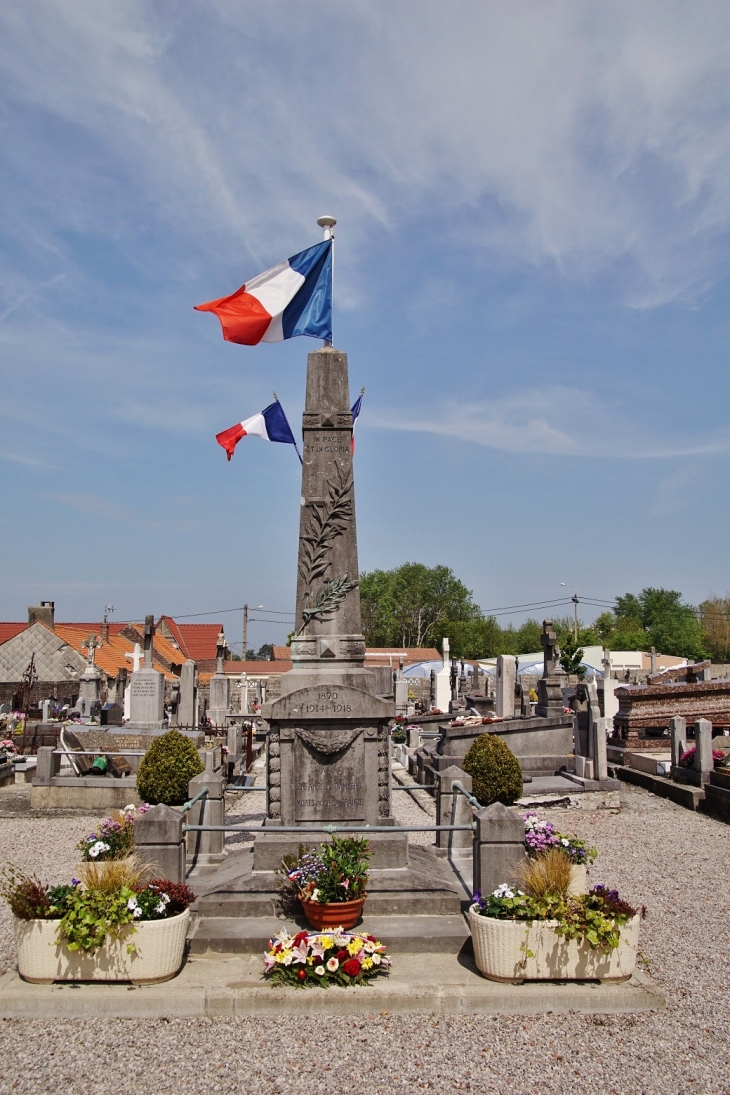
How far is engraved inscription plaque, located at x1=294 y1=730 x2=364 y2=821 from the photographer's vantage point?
7977 mm

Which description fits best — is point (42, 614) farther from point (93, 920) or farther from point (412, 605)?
point (412, 605)

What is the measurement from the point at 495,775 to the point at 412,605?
85.4 meters

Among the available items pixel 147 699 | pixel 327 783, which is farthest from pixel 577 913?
pixel 147 699

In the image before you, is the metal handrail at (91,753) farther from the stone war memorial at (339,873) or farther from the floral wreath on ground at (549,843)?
the floral wreath on ground at (549,843)

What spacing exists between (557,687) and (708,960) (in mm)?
15281

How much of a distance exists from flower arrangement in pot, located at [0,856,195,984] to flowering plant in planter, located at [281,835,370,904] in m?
1.05

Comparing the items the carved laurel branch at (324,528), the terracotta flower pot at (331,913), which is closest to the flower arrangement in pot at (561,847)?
the terracotta flower pot at (331,913)

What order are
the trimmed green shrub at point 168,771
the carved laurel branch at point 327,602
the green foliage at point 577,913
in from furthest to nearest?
the trimmed green shrub at point 168,771
the carved laurel branch at point 327,602
the green foliage at point 577,913

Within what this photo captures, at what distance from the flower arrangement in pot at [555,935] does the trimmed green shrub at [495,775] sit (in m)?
7.22

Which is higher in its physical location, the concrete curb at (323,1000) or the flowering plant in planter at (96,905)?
the flowering plant in planter at (96,905)

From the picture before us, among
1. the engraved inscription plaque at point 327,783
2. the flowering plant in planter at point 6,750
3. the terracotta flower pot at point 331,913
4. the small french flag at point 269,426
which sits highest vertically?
the small french flag at point 269,426

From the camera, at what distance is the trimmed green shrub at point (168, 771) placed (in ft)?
42.0

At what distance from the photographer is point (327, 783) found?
800 cm

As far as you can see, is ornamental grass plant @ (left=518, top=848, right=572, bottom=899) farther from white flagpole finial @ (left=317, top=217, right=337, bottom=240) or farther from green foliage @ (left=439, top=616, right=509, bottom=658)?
green foliage @ (left=439, top=616, right=509, bottom=658)
